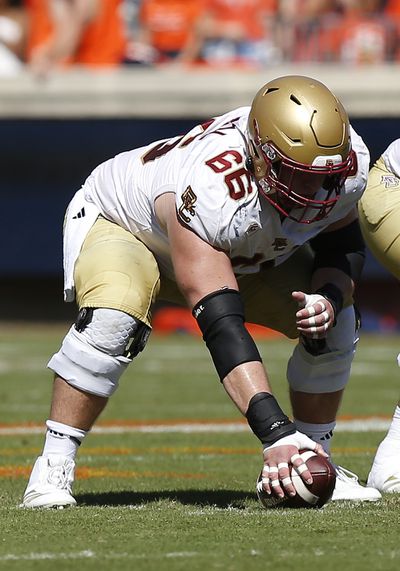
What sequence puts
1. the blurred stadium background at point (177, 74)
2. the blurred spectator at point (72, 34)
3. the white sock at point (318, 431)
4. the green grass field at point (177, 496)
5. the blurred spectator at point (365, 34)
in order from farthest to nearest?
the blurred stadium background at point (177, 74) → the blurred spectator at point (365, 34) → the blurred spectator at point (72, 34) → the white sock at point (318, 431) → the green grass field at point (177, 496)

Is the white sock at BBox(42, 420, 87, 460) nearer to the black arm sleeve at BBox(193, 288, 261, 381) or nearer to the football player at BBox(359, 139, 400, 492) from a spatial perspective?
the black arm sleeve at BBox(193, 288, 261, 381)

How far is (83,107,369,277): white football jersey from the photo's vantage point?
14.3 feet

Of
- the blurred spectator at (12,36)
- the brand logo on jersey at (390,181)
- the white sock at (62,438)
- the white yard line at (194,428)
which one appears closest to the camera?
the white sock at (62,438)

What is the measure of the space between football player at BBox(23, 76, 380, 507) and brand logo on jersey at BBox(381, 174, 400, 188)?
1.17 ft

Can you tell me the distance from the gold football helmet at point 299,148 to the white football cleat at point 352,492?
104cm

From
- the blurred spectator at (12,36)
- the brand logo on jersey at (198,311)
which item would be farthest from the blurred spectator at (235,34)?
the brand logo on jersey at (198,311)

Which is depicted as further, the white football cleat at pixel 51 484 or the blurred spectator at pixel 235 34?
the blurred spectator at pixel 235 34

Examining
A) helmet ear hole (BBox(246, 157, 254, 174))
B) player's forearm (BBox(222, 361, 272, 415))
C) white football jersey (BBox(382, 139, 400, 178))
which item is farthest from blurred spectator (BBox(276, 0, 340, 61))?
player's forearm (BBox(222, 361, 272, 415))

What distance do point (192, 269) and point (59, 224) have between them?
466 inches

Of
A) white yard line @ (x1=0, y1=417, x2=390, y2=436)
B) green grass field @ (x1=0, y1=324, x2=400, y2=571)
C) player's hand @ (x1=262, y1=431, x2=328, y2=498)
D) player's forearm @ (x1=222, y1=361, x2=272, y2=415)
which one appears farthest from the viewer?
white yard line @ (x1=0, y1=417, x2=390, y2=436)

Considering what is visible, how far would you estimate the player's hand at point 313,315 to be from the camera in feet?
14.5

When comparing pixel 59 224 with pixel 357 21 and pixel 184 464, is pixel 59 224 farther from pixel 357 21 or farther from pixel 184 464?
pixel 184 464

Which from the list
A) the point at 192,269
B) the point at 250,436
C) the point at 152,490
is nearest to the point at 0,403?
the point at 250,436

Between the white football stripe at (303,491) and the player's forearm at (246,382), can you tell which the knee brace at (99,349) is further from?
the white football stripe at (303,491)
